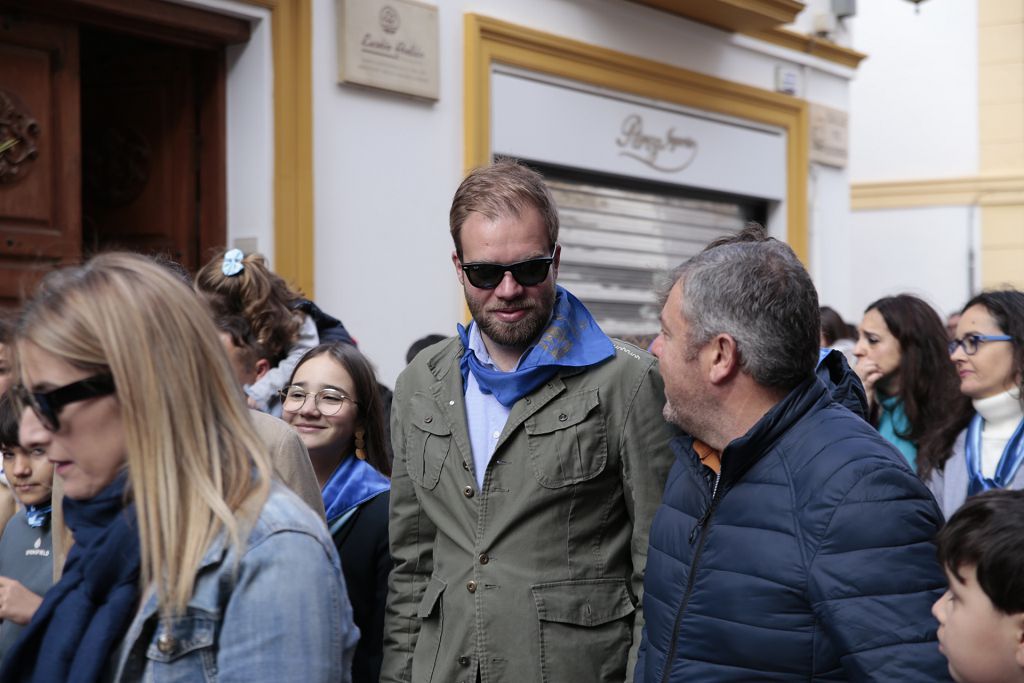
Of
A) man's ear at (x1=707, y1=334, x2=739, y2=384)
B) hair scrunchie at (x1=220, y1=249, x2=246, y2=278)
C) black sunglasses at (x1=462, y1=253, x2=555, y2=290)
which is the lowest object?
man's ear at (x1=707, y1=334, x2=739, y2=384)

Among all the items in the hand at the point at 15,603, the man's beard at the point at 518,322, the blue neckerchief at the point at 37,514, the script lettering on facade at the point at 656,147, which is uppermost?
the script lettering on facade at the point at 656,147

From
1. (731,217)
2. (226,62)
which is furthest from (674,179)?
(226,62)

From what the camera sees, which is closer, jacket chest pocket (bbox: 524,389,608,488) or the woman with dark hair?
jacket chest pocket (bbox: 524,389,608,488)

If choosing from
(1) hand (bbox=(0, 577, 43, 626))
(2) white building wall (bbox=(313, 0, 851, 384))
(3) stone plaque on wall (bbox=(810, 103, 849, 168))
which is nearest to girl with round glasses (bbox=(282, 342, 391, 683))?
(1) hand (bbox=(0, 577, 43, 626))

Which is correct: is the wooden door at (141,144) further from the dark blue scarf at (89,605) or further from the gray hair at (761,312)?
the dark blue scarf at (89,605)

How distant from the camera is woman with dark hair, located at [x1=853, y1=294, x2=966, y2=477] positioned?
600 cm

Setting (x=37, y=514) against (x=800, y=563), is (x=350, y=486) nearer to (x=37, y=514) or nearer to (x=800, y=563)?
(x=37, y=514)

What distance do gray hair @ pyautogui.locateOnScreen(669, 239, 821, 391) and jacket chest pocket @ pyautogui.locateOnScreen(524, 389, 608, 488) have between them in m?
0.47

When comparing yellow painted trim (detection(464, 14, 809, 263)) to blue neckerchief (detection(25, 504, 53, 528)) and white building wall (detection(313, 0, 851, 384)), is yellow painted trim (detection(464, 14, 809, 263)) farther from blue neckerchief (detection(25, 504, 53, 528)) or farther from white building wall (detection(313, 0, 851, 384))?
blue neckerchief (detection(25, 504, 53, 528))

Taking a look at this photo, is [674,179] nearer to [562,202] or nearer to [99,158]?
[562,202]

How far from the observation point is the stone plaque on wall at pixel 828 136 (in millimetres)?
12531

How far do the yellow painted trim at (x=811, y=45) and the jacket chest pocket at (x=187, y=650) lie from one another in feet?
33.8

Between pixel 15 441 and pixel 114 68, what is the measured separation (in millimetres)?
4550

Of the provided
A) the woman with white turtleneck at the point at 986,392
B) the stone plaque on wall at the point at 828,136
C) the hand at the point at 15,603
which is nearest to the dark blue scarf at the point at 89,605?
the hand at the point at 15,603
